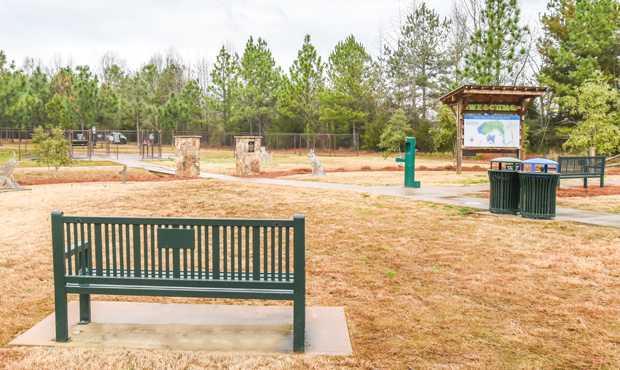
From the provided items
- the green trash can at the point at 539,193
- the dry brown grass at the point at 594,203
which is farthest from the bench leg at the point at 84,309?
the dry brown grass at the point at 594,203

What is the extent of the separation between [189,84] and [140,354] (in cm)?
5880

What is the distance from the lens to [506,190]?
9.41m

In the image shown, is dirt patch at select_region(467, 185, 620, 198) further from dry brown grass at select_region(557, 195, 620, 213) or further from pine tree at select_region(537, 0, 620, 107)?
pine tree at select_region(537, 0, 620, 107)

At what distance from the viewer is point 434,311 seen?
14.5 ft

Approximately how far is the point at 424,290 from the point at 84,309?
316 cm

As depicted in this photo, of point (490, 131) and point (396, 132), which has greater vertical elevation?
point (396, 132)

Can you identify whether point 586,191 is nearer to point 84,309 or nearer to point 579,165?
point 579,165

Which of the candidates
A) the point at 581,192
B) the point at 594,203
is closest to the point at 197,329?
the point at 594,203

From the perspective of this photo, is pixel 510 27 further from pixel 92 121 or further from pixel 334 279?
pixel 92 121

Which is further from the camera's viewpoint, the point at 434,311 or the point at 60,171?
the point at 60,171

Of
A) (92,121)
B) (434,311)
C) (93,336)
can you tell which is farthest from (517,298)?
(92,121)

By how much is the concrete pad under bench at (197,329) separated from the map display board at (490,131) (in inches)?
784

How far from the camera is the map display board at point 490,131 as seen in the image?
22703 millimetres

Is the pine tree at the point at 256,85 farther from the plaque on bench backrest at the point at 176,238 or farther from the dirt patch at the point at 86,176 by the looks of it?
the plaque on bench backrest at the point at 176,238
